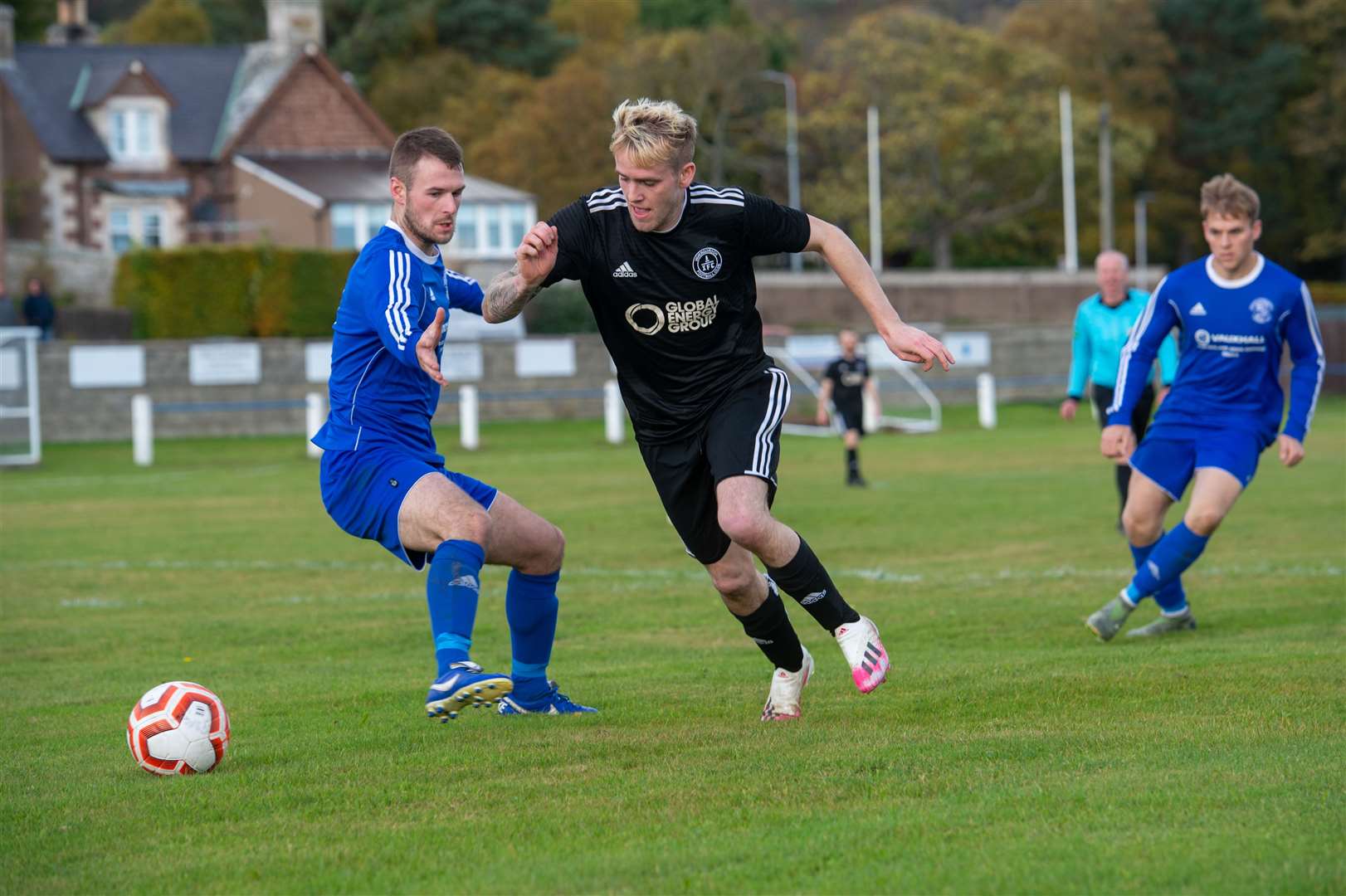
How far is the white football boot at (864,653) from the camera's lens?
6.66 meters

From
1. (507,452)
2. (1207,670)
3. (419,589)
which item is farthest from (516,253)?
(507,452)

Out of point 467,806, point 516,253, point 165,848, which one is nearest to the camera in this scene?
point 165,848

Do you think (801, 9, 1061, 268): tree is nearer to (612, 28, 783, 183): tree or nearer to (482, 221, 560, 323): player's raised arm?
(612, 28, 783, 183): tree

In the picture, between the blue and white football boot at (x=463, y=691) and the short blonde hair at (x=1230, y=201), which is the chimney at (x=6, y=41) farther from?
the blue and white football boot at (x=463, y=691)

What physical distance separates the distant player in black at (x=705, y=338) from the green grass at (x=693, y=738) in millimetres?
505

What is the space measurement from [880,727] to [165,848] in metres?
2.79

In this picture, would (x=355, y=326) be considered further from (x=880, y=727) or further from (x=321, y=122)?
(x=321, y=122)

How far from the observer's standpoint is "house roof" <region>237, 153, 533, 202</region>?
188ft

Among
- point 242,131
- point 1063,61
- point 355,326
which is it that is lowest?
point 355,326

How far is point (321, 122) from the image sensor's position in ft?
198

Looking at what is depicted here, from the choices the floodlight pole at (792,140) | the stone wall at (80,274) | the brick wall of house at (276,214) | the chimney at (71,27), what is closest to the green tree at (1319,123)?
the floodlight pole at (792,140)

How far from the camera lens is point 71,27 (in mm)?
71062

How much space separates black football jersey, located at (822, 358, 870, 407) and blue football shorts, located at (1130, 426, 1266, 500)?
13461 mm

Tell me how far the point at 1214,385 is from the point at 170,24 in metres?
76.1
